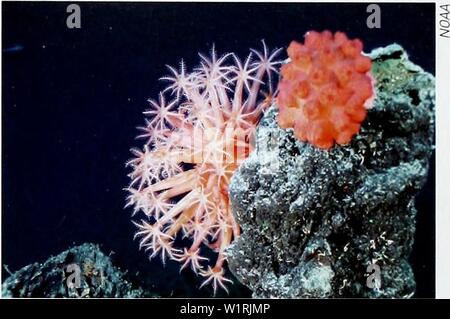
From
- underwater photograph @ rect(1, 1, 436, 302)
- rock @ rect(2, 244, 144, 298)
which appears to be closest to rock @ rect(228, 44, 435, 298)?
underwater photograph @ rect(1, 1, 436, 302)

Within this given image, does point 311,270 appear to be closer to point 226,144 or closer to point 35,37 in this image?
point 226,144

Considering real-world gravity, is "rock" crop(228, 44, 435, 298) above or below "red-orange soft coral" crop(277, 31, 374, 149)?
below

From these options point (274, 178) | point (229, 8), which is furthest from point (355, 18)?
point (274, 178)

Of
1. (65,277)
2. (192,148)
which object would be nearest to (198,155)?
(192,148)

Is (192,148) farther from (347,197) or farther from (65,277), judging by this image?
(65,277)

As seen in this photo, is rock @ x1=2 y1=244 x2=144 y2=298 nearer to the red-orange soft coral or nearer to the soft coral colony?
the soft coral colony
